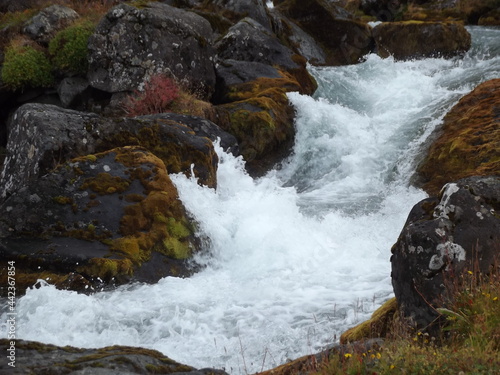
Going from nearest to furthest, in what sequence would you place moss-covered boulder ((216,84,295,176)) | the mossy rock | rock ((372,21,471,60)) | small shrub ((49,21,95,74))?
the mossy rock < moss-covered boulder ((216,84,295,176)) < small shrub ((49,21,95,74)) < rock ((372,21,471,60))

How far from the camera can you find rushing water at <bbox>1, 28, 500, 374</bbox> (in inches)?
257

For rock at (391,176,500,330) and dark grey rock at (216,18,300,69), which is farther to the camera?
Answer: dark grey rock at (216,18,300,69)

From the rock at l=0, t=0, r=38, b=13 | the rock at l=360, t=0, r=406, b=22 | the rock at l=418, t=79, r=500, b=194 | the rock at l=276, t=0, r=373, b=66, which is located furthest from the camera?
the rock at l=360, t=0, r=406, b=22

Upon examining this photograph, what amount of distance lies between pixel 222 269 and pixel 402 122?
8.86m

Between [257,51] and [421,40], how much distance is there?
9098 millimetres

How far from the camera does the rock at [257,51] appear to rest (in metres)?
18.2

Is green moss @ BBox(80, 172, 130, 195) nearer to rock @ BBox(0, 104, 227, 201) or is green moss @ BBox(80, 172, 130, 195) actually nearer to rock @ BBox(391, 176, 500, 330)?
rock @ BBox(0, 104, 227, 201)

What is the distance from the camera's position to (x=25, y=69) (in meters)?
15.4

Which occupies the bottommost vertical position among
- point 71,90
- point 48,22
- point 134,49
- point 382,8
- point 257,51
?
point 71,90

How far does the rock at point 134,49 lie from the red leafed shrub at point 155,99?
2.15ft

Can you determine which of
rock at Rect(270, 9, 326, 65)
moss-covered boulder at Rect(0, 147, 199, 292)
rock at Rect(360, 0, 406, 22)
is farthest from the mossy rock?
rock at Rect(360, 0, 406, 22)

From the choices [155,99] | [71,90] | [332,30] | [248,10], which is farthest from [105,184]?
[332,30]

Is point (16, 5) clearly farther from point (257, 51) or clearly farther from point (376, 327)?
point (376, 327)

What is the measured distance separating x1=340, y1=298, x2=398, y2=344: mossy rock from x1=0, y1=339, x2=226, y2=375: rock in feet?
6.63
